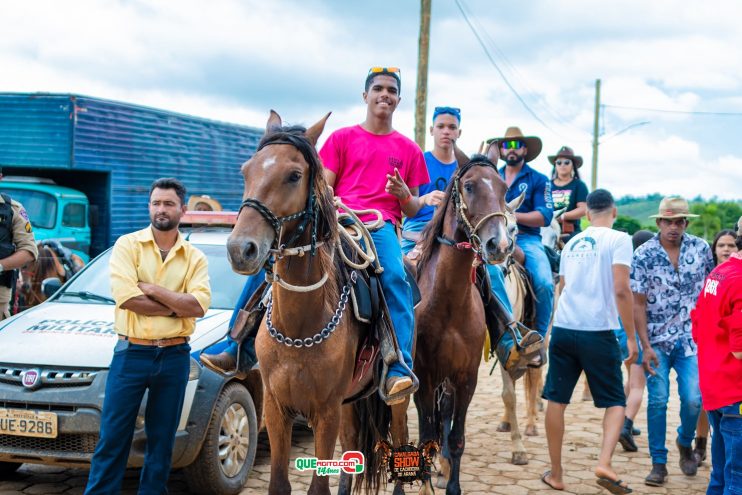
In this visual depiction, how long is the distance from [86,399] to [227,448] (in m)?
1.18

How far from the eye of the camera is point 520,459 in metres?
6.72

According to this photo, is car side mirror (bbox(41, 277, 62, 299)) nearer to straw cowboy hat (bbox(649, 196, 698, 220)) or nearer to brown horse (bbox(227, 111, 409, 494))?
brown horse (bbox(227, 111, 409, 494))

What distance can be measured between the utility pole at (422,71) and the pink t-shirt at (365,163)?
9.89m

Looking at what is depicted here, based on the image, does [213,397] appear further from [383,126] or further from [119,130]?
[119,130]

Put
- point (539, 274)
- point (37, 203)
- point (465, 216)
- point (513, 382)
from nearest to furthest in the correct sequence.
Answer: point (465, 216) → point (513, 382) → point (539, 274) → point (37, 203)

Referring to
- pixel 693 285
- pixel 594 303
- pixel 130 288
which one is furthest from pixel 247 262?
pixel 693 285

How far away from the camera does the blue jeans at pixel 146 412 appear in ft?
14.5

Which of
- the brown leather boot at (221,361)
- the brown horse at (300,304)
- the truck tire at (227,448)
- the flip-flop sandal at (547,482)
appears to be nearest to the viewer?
the brown horse at (300,304)

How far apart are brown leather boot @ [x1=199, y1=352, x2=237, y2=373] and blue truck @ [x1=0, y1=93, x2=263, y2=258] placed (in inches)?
359

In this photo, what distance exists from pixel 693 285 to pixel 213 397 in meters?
4.37

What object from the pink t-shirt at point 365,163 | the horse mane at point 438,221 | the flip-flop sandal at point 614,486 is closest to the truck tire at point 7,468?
the pink t-shirt at point 365,163

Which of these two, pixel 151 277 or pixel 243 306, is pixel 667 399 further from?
pixel 151 277

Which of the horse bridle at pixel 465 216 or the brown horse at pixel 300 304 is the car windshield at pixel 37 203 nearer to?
the horse bridle at pixel 465 216

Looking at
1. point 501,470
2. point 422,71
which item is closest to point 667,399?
point 501,470
